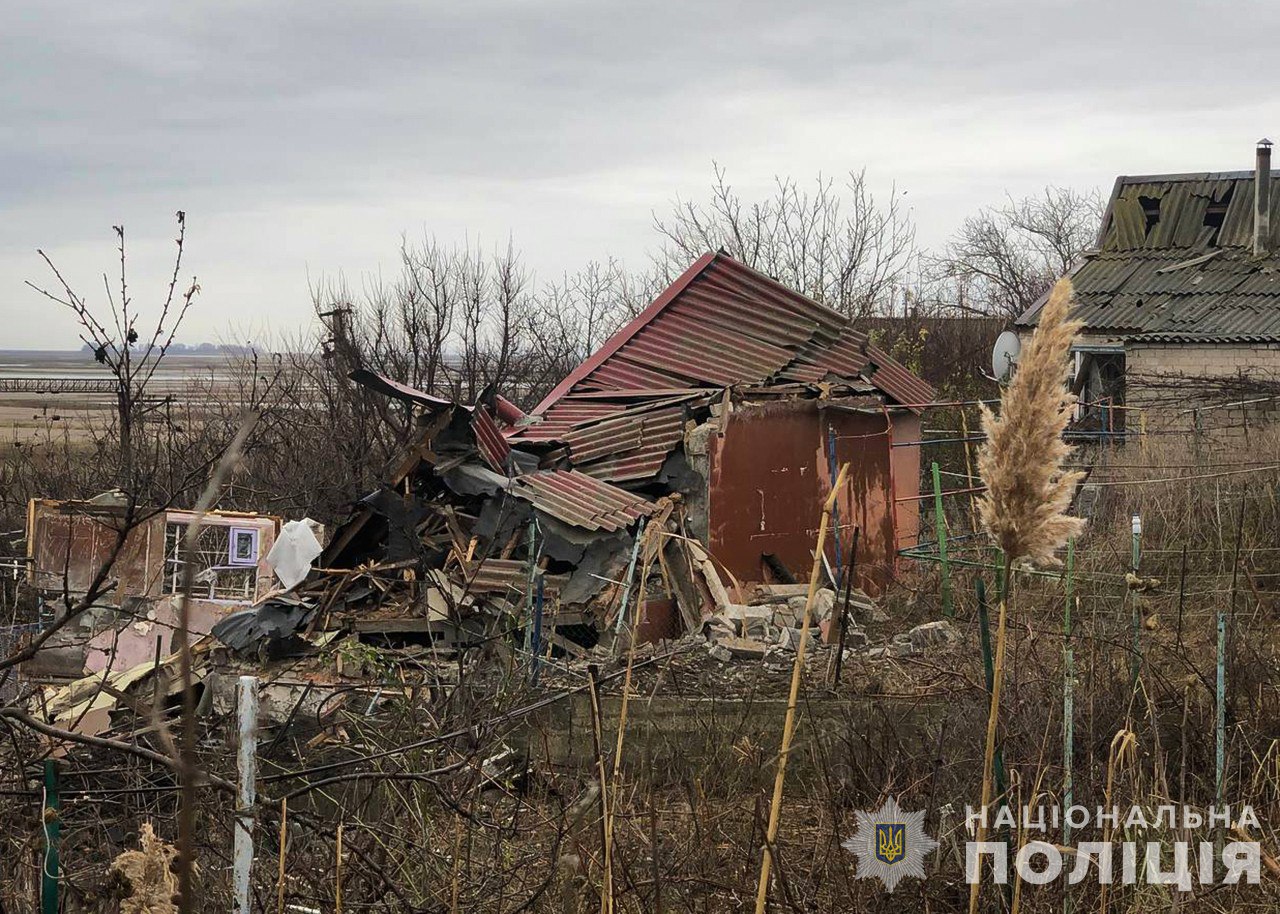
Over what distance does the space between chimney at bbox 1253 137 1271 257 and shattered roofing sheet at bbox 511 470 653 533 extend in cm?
1534

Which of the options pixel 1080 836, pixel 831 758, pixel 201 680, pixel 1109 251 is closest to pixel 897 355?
pixel 1109 251

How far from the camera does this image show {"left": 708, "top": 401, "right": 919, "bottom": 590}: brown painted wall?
1235 cm

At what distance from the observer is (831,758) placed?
5.84 metres

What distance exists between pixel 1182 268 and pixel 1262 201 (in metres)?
2.08

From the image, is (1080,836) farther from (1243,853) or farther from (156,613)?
(156,613)

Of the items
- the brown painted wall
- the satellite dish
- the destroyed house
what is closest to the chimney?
the satellite dish

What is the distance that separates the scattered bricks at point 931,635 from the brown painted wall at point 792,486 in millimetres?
2389

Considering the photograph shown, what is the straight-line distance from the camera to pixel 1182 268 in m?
21.6

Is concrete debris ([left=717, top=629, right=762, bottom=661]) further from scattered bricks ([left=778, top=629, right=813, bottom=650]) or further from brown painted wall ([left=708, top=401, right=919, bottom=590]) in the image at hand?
brown painted wall ([left=708, top=401, right=919, bottom=590])

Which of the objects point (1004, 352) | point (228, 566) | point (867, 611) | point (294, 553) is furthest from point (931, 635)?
point (1004, 352)

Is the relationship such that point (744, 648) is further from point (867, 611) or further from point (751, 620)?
point (867, 611)

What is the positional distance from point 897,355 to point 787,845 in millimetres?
23739

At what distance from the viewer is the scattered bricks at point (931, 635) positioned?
9891 mm

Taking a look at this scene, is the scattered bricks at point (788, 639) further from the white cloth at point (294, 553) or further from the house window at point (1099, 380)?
the house window at point (1099, 380)
